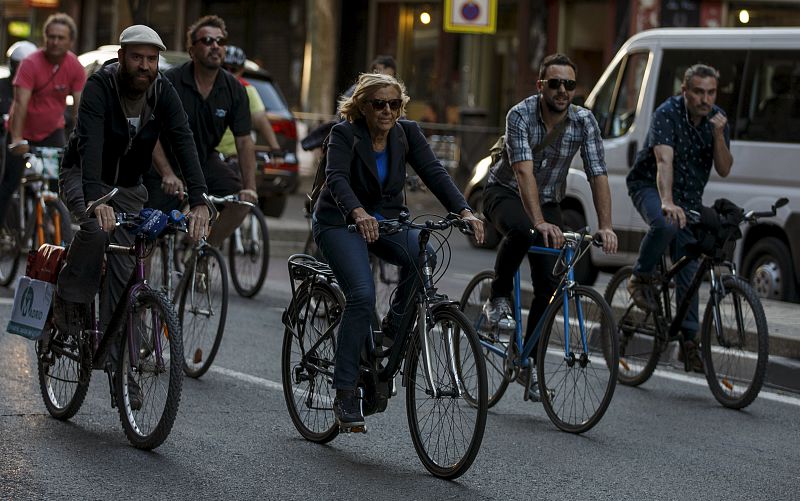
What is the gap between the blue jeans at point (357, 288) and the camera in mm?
6336

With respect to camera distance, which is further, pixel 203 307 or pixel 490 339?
pixel 203 307

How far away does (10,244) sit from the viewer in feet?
37.4

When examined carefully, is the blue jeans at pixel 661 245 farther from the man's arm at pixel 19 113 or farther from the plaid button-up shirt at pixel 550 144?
the man's arm at pixel 19 113

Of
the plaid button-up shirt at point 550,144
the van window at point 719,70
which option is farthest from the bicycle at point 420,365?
the van window at point 719,70

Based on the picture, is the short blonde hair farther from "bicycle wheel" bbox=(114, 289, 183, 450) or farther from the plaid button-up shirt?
the plaid button-up shirt

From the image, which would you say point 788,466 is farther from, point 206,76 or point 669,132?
point 206,76

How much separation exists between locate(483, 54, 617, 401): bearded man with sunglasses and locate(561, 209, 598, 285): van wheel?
19.9 feet

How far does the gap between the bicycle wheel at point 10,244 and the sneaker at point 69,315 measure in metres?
4.59

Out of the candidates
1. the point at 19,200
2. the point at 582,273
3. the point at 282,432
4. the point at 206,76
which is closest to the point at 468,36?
the point at 582,273

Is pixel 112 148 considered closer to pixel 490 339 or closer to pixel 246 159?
pixel 490 339

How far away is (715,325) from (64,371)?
3.41 meters

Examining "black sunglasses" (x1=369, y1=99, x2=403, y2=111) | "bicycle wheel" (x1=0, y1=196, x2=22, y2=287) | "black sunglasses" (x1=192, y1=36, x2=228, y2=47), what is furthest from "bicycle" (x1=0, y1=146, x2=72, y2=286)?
"black sunglasses" (x1=369, y1=99, x2=403, y2=111)

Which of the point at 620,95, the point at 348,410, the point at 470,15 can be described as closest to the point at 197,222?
the point at 348,410

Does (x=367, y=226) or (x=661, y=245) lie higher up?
(x=367, y=226)
